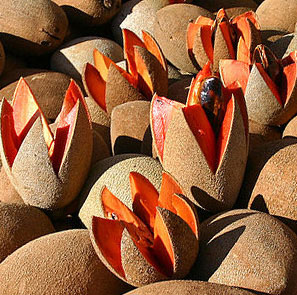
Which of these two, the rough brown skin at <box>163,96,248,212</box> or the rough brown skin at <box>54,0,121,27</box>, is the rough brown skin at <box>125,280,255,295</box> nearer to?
the rough brown skin at <box>163,96,248,212</box>

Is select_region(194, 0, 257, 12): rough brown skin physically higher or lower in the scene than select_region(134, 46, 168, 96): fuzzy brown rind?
lower

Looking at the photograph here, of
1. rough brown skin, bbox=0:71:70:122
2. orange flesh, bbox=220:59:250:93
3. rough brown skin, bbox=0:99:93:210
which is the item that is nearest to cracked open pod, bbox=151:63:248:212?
rough brown skin, bbox=0:99:93:210

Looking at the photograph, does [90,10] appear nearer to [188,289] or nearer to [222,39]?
[222,39]

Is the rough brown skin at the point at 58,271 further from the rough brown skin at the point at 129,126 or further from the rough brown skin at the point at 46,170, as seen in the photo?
the rough brown skin at the point at 129,126

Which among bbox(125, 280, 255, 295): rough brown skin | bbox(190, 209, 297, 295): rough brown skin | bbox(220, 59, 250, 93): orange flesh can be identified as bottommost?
Answer: bbox(190, 209, 297, 295): rough brown skin

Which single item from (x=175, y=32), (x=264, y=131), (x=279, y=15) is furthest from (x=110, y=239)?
(x=279, y=15)

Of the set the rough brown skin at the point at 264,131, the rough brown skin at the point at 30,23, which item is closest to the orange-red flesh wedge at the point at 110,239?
the rough brown skin at the point at 264,131
